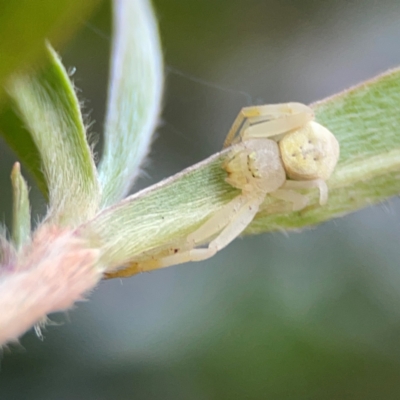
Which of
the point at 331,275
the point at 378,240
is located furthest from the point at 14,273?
the point at 378,240

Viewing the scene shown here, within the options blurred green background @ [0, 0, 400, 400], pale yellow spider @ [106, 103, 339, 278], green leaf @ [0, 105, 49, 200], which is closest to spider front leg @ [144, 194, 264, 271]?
pale yellow spider @ [106, 103, 339, 278]

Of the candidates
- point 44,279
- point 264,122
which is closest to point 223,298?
point 264,122

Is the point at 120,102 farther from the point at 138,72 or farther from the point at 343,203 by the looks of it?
the point at 343,203

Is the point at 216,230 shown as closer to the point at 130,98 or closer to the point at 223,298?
the point at 130,98

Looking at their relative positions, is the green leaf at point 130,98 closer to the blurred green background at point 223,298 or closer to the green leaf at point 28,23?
the green leaf at point 28,23

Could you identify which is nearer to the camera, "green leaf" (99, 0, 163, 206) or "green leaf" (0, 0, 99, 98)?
"green leaf" (0, 0, 99, 98)

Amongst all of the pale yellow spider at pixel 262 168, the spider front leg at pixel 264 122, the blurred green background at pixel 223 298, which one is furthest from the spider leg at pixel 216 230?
the blurred green background at pixel 223 298

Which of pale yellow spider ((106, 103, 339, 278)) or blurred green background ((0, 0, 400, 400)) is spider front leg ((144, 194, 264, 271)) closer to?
pale yellow spider ((106, 103, 339, 278))
